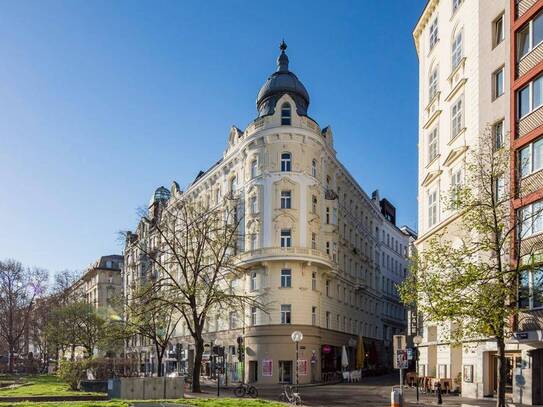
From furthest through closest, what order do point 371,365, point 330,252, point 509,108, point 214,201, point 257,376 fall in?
point 371,365 < point 214,201 < point 330,252 < point 257,376 < point 509,108

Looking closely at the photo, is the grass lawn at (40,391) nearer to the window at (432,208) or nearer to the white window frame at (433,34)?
the window at (432,208)

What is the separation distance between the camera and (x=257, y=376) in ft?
177

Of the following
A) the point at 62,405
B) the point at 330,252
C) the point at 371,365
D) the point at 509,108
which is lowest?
the point at 371,365

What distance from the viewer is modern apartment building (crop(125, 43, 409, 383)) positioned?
2151 inches

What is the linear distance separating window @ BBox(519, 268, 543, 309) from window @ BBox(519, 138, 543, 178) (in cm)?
Result: 434

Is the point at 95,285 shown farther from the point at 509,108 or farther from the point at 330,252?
the point at 509,108

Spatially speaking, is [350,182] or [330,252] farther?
[350,182]

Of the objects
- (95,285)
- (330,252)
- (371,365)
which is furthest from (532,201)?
(95,285)

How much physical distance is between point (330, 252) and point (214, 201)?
44.8 feet

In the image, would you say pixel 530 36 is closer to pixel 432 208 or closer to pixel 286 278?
pixel 432 208

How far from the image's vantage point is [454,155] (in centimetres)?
3631

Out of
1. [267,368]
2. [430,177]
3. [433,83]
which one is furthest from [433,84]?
[267,368]

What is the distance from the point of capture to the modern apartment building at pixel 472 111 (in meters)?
27.9

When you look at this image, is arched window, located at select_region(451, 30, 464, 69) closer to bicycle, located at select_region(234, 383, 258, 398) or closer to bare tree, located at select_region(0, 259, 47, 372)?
bicycle, located at select_region(234, 383, 258, 398)
